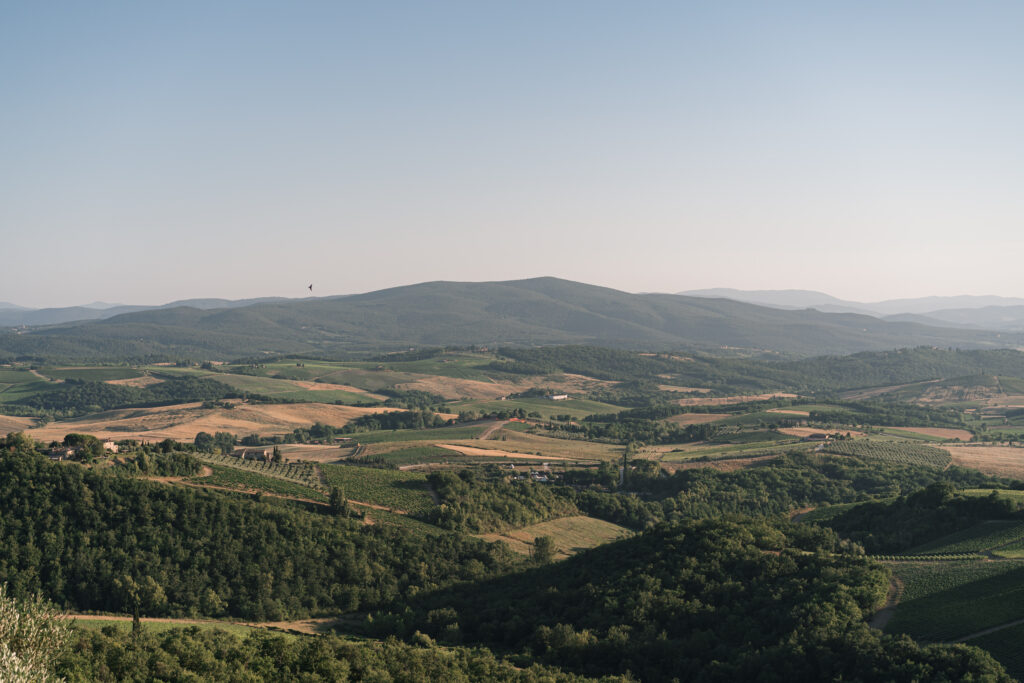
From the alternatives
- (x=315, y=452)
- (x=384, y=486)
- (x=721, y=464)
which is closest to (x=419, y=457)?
(x=315, y=452)

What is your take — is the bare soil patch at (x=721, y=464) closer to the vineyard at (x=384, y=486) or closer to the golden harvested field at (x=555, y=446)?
the golden harvested field at (x=555, y=446)

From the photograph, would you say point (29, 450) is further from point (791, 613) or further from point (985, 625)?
point (985, 625)

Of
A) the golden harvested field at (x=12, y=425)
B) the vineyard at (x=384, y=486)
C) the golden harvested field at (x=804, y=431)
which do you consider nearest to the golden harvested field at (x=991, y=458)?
the golden harvested field at (x=804, y=431)

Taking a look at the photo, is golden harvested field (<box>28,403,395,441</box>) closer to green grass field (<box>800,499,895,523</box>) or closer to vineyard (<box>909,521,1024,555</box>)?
green grass field (<box>800,499,895,523</box>)

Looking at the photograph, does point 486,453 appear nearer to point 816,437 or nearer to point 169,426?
point 816,437

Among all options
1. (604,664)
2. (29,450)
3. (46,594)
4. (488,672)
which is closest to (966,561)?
(604,664)

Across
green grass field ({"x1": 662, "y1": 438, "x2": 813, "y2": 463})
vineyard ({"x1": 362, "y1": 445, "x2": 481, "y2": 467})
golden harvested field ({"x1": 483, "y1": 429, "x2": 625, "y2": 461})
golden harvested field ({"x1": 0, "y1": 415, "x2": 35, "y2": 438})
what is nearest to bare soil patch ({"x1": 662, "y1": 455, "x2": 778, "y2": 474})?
green grass field ({"x1": 662, "y1": 438, "x2": 813, "y2": 463})

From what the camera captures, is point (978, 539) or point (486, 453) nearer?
point (978, 539)
